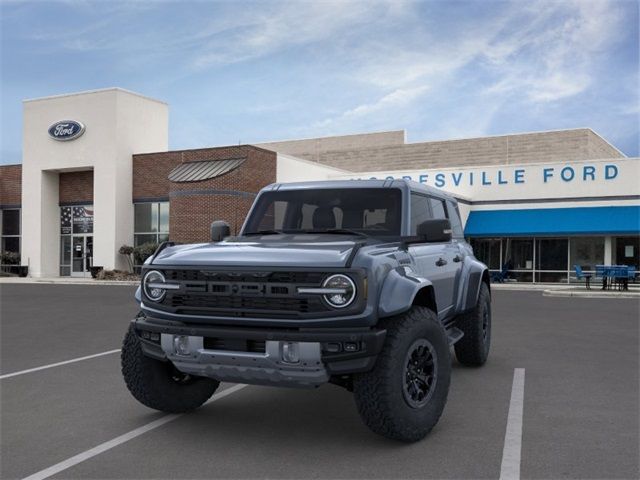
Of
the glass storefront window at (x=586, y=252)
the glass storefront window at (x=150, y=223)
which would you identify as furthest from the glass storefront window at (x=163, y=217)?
the glass storefront window at (x=586, y=252)

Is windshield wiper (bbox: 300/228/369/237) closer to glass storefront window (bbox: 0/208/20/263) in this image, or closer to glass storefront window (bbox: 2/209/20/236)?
glass storefront window (bbox: 0/208/20/263)

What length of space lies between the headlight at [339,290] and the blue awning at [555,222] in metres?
27.3

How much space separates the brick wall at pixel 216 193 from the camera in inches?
1271

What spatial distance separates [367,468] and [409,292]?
4.17 feet

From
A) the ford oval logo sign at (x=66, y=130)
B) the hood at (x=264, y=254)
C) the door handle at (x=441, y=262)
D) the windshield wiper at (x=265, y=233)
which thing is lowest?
the door handle at (x=441, y=262)

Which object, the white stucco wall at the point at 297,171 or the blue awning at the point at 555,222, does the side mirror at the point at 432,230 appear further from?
the white stucco wall at the point at 297,171

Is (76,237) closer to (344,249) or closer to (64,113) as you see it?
(64,113)

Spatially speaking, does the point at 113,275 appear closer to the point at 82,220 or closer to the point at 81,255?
the point at 81,255

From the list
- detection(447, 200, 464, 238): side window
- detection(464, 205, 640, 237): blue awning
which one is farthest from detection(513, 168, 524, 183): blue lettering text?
detection(447, 200, 464, 238): side window

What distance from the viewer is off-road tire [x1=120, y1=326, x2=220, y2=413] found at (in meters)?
5.29

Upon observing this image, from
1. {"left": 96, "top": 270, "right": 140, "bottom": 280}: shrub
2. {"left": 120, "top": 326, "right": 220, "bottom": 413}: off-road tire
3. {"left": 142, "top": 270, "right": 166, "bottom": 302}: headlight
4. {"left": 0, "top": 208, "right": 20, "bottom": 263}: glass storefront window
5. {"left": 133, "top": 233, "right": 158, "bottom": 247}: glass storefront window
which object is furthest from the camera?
{"left": 0, "top": 208, "right": 20, "bottom": 263}: glass storefront window

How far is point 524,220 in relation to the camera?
30.9 meters

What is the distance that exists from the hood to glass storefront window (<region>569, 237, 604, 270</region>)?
2803 centimetres

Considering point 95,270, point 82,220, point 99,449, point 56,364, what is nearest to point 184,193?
point 95,270
